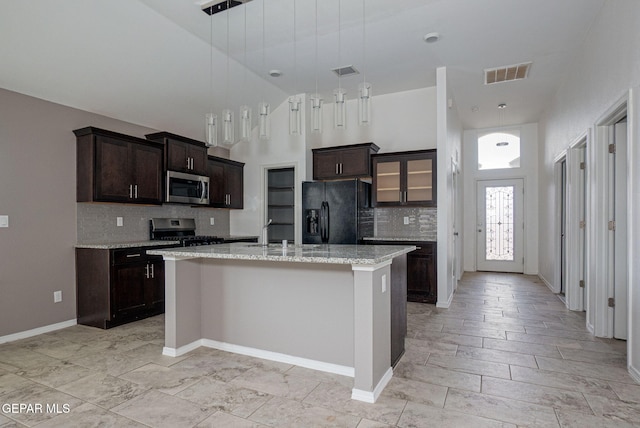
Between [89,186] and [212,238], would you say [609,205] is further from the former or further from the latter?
[89,186]

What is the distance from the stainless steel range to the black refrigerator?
1396 millimetres

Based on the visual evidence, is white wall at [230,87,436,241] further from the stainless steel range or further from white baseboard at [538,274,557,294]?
white baseboard at [538,274,557,294]

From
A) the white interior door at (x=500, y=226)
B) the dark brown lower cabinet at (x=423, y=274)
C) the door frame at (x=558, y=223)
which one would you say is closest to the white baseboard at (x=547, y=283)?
the door frame at (x=558, y=223)

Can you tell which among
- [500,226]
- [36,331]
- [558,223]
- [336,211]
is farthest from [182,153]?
[500,226]

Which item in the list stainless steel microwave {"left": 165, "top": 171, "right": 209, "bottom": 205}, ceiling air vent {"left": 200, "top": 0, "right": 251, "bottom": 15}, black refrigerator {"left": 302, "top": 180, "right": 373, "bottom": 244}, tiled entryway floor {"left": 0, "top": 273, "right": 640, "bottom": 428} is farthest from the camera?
black refrigerator {"left": 302, "top": 180, "right": 373, "bottom": 244}

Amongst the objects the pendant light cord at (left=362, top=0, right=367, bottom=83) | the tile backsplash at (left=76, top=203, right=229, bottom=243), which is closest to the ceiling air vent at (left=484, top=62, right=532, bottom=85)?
the pendant light cord at (left=362, top=0, right=367, bottom=83)

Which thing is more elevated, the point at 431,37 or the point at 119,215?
the point at 431,37

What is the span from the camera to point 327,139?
619 cm

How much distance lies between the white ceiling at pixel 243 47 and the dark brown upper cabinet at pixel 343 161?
3.08 ft

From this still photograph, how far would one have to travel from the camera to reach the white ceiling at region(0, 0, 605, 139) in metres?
3.38

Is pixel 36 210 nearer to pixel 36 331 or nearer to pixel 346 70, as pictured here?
pixel 36 331

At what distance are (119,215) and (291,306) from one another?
9.55 feet

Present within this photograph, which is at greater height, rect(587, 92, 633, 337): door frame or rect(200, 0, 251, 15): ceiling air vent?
rect(200, 0, 251, 15): ceiling air vent

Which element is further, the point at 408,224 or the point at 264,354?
the point at 408,224
